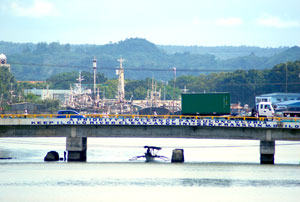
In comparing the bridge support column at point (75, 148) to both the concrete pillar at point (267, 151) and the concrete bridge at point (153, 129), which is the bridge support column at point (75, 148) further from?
the concrete pillar at point (267, 151)

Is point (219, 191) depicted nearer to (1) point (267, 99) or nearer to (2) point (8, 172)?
(2) point (8, 172)

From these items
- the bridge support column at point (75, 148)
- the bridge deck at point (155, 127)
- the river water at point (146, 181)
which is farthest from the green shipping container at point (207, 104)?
the bridge support column at point (75, 148)

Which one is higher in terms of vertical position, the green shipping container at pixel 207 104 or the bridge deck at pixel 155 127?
the green shipping container at pixel 207 104

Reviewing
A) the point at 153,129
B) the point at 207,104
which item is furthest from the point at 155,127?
the point at 207,104

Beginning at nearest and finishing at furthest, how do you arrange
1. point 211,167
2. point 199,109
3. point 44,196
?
point 44,196, point 211,167, point 199,109

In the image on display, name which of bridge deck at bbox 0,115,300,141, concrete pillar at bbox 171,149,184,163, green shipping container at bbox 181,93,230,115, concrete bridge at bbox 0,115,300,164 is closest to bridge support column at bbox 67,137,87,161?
concrete bridge at bbox 0,115,300,164

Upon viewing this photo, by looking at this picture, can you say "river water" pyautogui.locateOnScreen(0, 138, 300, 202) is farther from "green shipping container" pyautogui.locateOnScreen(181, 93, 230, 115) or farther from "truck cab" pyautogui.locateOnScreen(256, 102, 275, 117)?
"truck cab" pyautogui.locateOnScreen(256, 102, 275, 117)

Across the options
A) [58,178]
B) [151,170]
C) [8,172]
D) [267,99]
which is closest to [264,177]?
[151,170]
